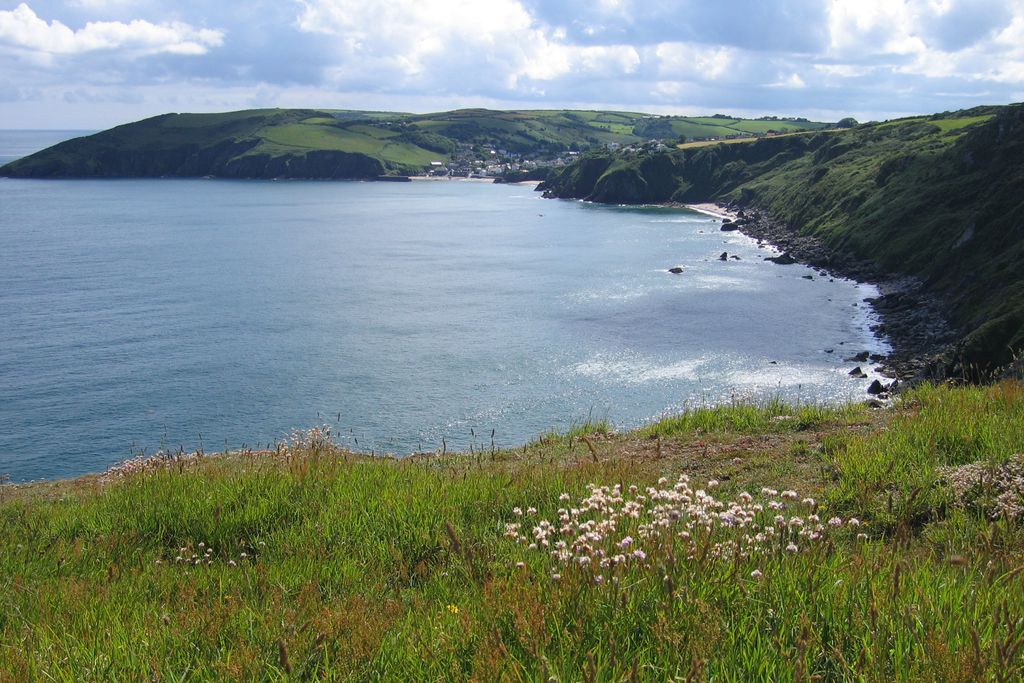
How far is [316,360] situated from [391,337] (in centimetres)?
912

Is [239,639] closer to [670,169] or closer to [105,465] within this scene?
[105,465]

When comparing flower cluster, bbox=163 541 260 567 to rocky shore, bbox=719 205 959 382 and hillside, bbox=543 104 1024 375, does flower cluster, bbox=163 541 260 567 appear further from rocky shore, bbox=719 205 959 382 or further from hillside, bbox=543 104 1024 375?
rocky shore, bbox=719 205 959 382

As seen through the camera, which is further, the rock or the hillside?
the rock

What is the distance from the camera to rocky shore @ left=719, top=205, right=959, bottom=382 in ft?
165

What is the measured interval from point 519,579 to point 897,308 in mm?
70190

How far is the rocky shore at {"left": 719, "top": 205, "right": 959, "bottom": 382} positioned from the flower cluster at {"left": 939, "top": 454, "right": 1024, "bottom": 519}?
125 feet

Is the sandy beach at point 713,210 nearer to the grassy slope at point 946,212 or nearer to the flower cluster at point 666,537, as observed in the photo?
the grassy slope at point 946,212

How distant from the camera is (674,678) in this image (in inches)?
145

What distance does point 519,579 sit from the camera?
488 centimetres

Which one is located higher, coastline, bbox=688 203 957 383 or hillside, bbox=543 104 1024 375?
hillside, bbox=543 104 1024 375

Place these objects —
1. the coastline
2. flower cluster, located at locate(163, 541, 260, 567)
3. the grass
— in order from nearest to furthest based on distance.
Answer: the grass
flower cluster, located at locate(163, 541, 260, 567)
the coastline

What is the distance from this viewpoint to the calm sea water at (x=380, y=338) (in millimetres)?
42688

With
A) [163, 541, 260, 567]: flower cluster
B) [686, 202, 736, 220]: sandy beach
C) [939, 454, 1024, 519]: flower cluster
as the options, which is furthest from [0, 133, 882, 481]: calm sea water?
[686, 202, 736, 220]: sandy beach

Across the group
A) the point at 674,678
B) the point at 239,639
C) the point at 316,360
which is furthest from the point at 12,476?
the point at 674,678
